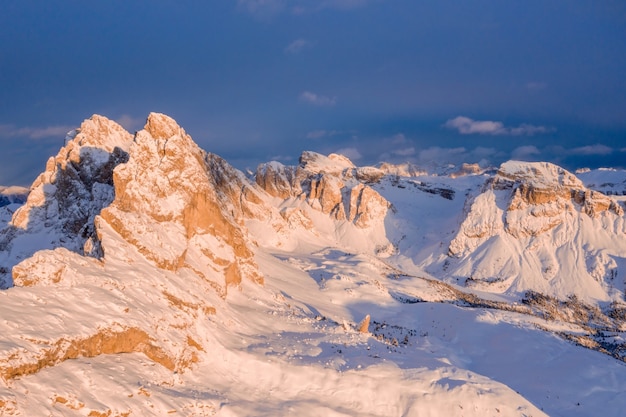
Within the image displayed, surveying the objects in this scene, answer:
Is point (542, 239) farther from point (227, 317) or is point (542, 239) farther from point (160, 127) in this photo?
point (227, 317)

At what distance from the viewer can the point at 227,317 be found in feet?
119

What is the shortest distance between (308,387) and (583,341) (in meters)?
46.1

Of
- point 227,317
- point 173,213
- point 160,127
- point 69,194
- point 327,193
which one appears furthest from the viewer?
point 327,193

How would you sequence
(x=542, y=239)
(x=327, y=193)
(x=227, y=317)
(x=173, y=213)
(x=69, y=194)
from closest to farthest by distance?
(x=227, y=317) < (x=173, y=213) < (x=69, y=194) < (x=542, y=239) < (x=327, y=193)

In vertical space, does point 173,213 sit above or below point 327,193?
below

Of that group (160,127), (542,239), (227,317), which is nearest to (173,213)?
(160,127)

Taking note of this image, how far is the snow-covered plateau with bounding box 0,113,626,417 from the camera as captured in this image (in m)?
21.5

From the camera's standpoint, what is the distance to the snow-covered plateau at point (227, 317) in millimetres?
21484

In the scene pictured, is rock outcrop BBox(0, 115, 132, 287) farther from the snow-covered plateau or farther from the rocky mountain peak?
the rocky mountain peak

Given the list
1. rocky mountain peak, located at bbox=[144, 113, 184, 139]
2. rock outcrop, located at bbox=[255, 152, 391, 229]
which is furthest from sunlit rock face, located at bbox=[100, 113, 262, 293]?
rock outcrop, located at bbox=[255, 152, 391, 229]

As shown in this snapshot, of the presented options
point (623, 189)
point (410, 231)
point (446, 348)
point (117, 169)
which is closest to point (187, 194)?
point (117, 169)

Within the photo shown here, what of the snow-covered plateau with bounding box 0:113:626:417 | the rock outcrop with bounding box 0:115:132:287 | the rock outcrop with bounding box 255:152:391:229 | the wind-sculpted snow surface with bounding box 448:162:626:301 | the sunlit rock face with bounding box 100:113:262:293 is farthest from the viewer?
the rock outcrop with bounding box 255:152:391:229

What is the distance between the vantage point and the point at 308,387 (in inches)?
1106

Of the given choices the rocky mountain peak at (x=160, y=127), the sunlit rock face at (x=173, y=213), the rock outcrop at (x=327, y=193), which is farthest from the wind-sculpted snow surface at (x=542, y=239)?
the rocky mountain peak at (x=160, y=127)
